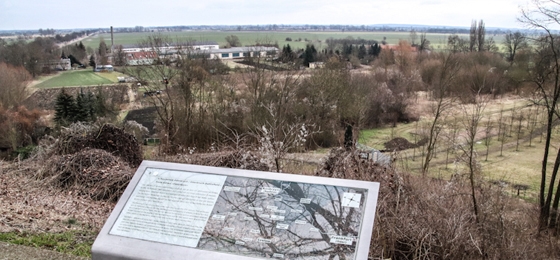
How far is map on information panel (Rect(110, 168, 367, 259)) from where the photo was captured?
8.87 feet

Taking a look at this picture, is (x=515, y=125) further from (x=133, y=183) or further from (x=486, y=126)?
(x=133, y=183)

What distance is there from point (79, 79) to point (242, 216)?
170ft

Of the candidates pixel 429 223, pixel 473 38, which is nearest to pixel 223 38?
pixel 473 38

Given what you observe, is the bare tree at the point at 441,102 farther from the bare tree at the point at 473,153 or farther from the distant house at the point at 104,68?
the distant house at the point at 104,68

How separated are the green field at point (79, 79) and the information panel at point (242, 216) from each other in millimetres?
41682

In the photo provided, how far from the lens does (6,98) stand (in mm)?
29000

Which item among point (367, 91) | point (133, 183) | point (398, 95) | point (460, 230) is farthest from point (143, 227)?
point (398, 95)

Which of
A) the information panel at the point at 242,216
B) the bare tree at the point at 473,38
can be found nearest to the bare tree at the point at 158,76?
the information panel at the point at 242,216

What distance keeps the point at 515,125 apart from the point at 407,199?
1239 inches

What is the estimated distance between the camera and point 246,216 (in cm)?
295

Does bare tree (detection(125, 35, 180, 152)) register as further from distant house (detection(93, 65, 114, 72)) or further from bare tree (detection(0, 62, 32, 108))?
distant house (detection(93, 65, 114, 72))

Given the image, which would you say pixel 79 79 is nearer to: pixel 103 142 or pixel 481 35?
pixel 103 142

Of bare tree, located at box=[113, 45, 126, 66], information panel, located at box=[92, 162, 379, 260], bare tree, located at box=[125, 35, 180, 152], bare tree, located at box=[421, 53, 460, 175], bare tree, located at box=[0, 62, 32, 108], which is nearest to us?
information panel, located at box=[92, 162, 379, 260]

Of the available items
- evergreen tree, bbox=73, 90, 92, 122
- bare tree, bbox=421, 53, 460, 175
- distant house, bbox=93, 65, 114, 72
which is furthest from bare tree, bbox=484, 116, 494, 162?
distant house, bbox=93, 65, 114, 72
